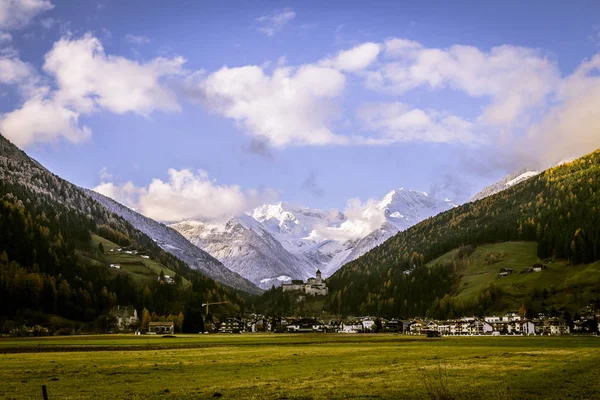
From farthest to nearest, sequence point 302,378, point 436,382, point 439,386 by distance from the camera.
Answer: point 302,378 < point 436,382 < point 439,386

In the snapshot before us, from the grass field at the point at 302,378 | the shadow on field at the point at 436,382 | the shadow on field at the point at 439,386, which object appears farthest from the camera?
the grass field at the point at 302,378

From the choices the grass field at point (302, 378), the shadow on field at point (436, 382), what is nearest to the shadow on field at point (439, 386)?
the shadow on field at point (436, 382)

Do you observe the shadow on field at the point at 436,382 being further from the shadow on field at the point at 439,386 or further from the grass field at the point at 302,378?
the grass field at the point at 302,378

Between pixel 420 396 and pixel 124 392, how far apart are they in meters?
19.5

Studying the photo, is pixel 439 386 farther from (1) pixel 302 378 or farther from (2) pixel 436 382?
(1) pixel 302 378

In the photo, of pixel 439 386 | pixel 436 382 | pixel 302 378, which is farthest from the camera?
pixel 302 378

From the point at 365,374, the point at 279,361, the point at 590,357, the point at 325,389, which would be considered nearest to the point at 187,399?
the point at 325,389

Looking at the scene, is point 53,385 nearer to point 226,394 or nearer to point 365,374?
point 226,394

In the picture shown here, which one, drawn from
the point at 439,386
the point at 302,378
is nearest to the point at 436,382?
the point at 439,386

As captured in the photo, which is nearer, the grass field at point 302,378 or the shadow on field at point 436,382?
the shadow on field at point 436,382

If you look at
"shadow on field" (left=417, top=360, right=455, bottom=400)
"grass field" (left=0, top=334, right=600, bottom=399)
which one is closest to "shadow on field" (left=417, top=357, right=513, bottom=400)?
"shadow on field" (left=417, top=360, right=455, bottom=400)

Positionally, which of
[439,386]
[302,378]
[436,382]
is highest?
[439,386]

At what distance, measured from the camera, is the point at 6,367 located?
196ft

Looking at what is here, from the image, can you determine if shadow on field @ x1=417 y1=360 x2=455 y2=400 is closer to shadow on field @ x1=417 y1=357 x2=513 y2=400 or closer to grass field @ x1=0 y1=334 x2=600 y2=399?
shadow on field @ x1=417 y1=357 x2=513 y2=400
